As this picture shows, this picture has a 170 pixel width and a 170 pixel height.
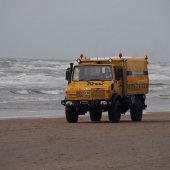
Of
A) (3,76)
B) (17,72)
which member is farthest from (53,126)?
(17,72)

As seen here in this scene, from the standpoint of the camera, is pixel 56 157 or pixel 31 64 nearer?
pixel 56 157

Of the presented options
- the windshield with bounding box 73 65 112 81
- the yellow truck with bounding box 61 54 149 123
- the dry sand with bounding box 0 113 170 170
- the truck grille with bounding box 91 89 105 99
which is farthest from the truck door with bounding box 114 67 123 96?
the dry sand with bounding box 0 113 170 170

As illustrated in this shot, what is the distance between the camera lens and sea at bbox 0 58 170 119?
111ft

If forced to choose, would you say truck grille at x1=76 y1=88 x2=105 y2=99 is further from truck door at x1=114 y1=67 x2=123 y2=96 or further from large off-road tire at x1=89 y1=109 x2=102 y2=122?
large off-road tire at x1=89 y1=109 x2=102 y2=122

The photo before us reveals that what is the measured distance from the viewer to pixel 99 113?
1040 inches

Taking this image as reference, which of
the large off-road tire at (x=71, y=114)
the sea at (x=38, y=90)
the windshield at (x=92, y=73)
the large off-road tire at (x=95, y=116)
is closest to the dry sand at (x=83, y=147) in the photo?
the large off-road tire at (x=71, y=114)

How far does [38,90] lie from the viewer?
53.3m

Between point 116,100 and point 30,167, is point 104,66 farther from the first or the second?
point 30,167

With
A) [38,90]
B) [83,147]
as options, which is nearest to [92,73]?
[83,147]

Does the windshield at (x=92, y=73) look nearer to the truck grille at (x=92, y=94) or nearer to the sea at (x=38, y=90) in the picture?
the truck grille at (x=92, y=94)

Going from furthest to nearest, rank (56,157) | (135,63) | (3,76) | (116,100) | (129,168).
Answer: (3,76) < (135,63) < (116,100) < (56,157) < (129,168)

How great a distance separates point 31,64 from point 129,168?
7274 centimetres

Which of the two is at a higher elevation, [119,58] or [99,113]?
[119,58]

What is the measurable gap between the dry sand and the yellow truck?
1.32 m
